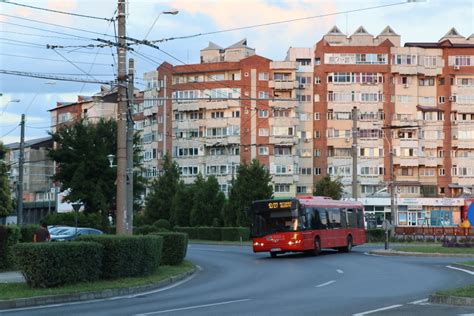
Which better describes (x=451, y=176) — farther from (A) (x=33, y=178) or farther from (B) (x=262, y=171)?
(A) (x=33, y=178)

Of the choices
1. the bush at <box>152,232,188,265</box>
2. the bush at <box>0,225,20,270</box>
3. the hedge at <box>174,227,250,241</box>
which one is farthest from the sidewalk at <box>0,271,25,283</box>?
the hedge at <box>174,227,250,241</box>

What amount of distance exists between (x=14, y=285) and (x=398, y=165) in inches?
3161

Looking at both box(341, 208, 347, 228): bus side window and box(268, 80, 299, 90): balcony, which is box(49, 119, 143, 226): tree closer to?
box(341, 208, 347, 228): bus side window

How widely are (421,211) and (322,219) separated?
5865cm

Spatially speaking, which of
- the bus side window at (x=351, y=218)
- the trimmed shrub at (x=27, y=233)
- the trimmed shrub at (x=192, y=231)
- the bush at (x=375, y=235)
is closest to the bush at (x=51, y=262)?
the trimmed shrub at (x=27, y=233)

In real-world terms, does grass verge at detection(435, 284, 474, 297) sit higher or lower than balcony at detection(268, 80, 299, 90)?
lower

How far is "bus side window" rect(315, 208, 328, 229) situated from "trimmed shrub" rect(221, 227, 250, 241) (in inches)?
979

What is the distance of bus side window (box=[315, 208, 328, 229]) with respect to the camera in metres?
39.1

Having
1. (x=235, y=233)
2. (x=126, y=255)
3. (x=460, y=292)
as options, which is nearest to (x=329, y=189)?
(x=235, y=233)

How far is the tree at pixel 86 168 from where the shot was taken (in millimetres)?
57594

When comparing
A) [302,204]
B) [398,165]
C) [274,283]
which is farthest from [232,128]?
[274,283]

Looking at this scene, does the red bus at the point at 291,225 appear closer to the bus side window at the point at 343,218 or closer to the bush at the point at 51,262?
the bus side window at the point at 343,218

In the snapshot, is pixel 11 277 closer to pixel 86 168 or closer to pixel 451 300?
pixel 451 300

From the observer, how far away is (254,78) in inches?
3762
